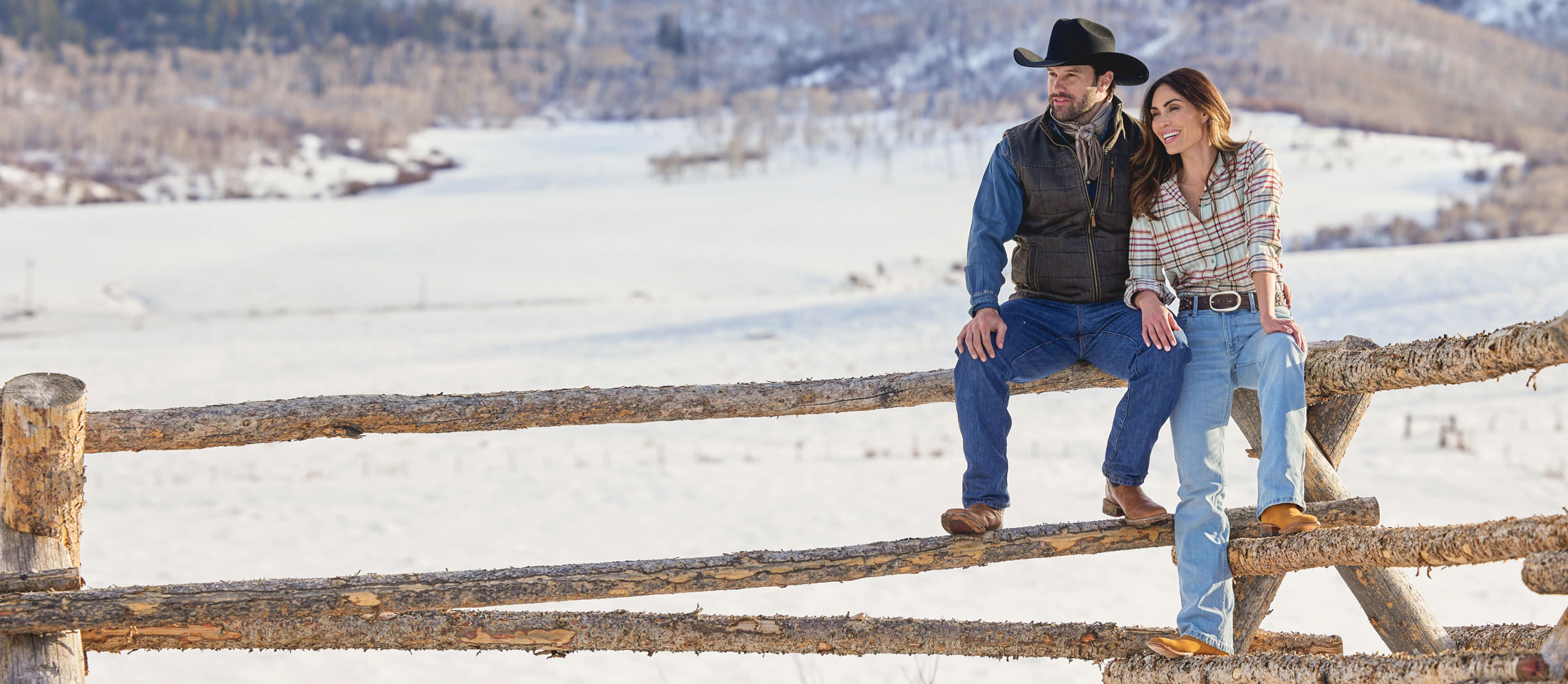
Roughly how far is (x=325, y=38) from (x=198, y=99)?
100 ft

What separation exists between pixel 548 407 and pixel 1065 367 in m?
1.61

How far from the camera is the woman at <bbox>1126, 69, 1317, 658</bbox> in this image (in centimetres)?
342

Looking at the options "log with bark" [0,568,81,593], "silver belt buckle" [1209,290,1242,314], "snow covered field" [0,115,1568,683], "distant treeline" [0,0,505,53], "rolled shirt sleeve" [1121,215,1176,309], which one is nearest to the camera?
"log with bark" [0,568,81,593]

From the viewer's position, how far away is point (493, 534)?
949 centimetres

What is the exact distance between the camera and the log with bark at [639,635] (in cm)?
353

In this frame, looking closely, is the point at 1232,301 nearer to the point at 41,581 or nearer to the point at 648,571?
the point at 648,571

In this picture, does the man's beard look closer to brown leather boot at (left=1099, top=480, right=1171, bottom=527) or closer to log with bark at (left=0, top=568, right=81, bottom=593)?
brown leather boot at (left=1099, top=480, right=1171, bottom=527)

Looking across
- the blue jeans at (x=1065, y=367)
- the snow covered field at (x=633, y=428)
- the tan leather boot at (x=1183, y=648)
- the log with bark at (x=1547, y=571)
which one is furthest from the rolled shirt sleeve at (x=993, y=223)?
the snow covered field at (x=633, y=428)

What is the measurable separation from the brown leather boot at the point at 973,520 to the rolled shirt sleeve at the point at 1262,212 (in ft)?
3.45

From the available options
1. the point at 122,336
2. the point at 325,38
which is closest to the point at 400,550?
the point at 122,336

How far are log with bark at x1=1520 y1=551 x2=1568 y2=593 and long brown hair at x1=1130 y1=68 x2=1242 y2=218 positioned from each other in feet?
5.00

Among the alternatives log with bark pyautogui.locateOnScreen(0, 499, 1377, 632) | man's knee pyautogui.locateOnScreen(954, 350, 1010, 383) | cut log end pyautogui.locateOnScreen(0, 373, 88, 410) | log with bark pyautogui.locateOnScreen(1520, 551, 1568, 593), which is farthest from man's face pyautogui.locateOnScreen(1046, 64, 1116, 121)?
cut log end pyautogui.locateOnScreen(0, 373, 88, 410)

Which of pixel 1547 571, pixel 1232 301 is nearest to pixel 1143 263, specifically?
pixel 1232 301

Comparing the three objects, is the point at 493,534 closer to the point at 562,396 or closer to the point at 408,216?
the point at 562,396
